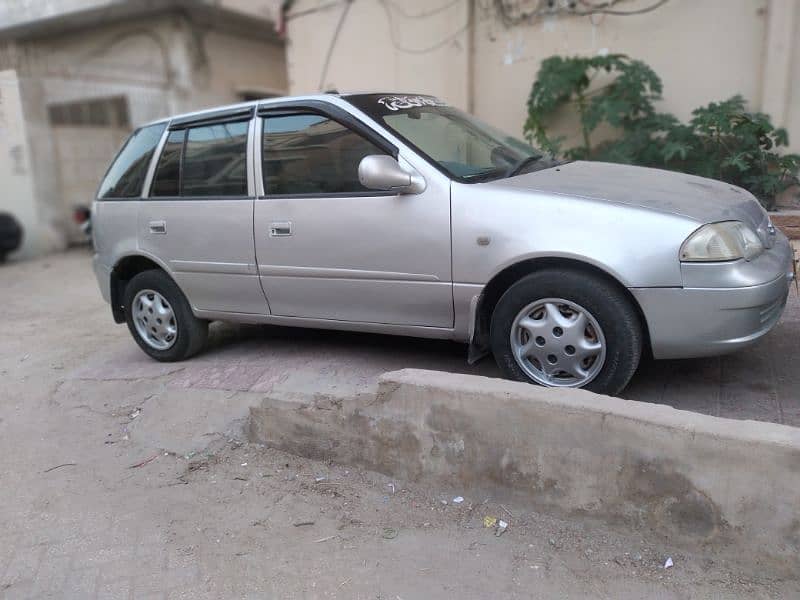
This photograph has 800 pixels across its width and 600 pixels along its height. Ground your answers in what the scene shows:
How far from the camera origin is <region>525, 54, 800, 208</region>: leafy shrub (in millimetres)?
6031

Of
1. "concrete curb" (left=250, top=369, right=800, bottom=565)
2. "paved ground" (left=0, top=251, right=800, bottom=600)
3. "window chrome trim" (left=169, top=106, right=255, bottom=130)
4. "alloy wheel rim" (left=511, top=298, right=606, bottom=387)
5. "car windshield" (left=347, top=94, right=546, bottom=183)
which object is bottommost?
"paved ground" (left=0, top=251, right=800, bottom=600)

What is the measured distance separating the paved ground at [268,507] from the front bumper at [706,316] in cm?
40

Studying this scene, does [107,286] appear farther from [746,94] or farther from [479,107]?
[746,94]

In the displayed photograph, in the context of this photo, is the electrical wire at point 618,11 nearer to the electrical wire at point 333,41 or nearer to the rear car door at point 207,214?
the electrical wire at point 333,41

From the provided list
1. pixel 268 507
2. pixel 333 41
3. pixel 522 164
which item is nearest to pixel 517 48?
pixel 333 41

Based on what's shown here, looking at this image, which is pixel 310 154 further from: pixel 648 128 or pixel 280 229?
pixel 648 128

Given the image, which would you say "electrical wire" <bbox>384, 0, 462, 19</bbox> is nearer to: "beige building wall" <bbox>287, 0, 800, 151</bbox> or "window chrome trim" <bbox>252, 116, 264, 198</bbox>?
"beige building wall" <bbox>287, 0, 800, 151</bbox>

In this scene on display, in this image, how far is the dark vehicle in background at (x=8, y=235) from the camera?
11.6 metres

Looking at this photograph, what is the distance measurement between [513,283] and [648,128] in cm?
377

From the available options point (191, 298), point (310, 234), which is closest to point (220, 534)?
point (310, 234)

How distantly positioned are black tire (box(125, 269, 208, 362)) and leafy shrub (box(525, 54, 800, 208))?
371 cm

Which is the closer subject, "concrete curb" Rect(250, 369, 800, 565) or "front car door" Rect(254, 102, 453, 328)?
"concrete curb" Rect(250, 369, 800, 565)

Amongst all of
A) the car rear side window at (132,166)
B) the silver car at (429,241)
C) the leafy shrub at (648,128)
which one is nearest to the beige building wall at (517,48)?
the leafy shrub at (648,128)

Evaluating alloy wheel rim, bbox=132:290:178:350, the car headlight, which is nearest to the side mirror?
the car headlight
